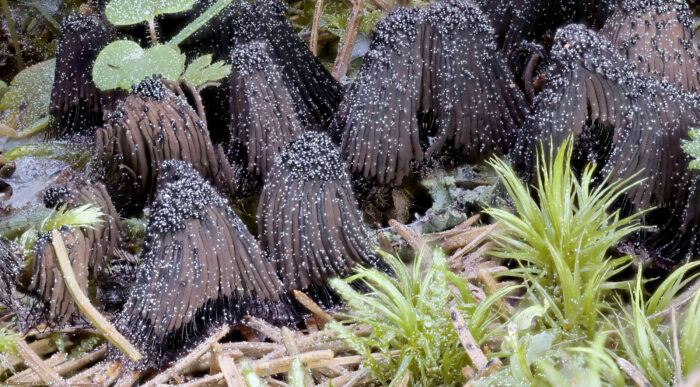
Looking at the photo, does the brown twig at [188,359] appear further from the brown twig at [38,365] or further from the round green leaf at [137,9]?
the round green leaf at [137,9]

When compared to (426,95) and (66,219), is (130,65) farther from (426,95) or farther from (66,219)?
(426,95)

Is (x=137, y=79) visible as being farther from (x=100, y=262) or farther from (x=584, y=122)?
(x=584, y=122)

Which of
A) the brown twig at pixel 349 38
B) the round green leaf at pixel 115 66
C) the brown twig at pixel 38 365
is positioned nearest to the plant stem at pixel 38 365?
the brown twig at pixel 38 365

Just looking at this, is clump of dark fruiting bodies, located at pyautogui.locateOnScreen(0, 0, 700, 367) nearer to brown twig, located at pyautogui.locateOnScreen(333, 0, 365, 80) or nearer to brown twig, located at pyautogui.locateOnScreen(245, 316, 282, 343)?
brown twig, located at pyautogui.locateOnScreen(245, 316, 282, 343)

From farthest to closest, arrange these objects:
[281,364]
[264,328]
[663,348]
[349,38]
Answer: [349,38] → [264,328] → [281,364] → [663,348]

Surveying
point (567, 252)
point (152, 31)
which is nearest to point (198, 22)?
point (152, 31)

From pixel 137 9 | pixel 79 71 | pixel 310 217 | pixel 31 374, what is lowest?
pixel 31 374

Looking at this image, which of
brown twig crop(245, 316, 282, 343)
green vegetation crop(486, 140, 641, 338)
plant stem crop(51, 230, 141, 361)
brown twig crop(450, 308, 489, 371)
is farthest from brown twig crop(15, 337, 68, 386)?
green vegetation crop(486, 140, 641, 338)

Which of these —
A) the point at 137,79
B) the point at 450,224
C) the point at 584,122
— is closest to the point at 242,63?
the point at 137,79
